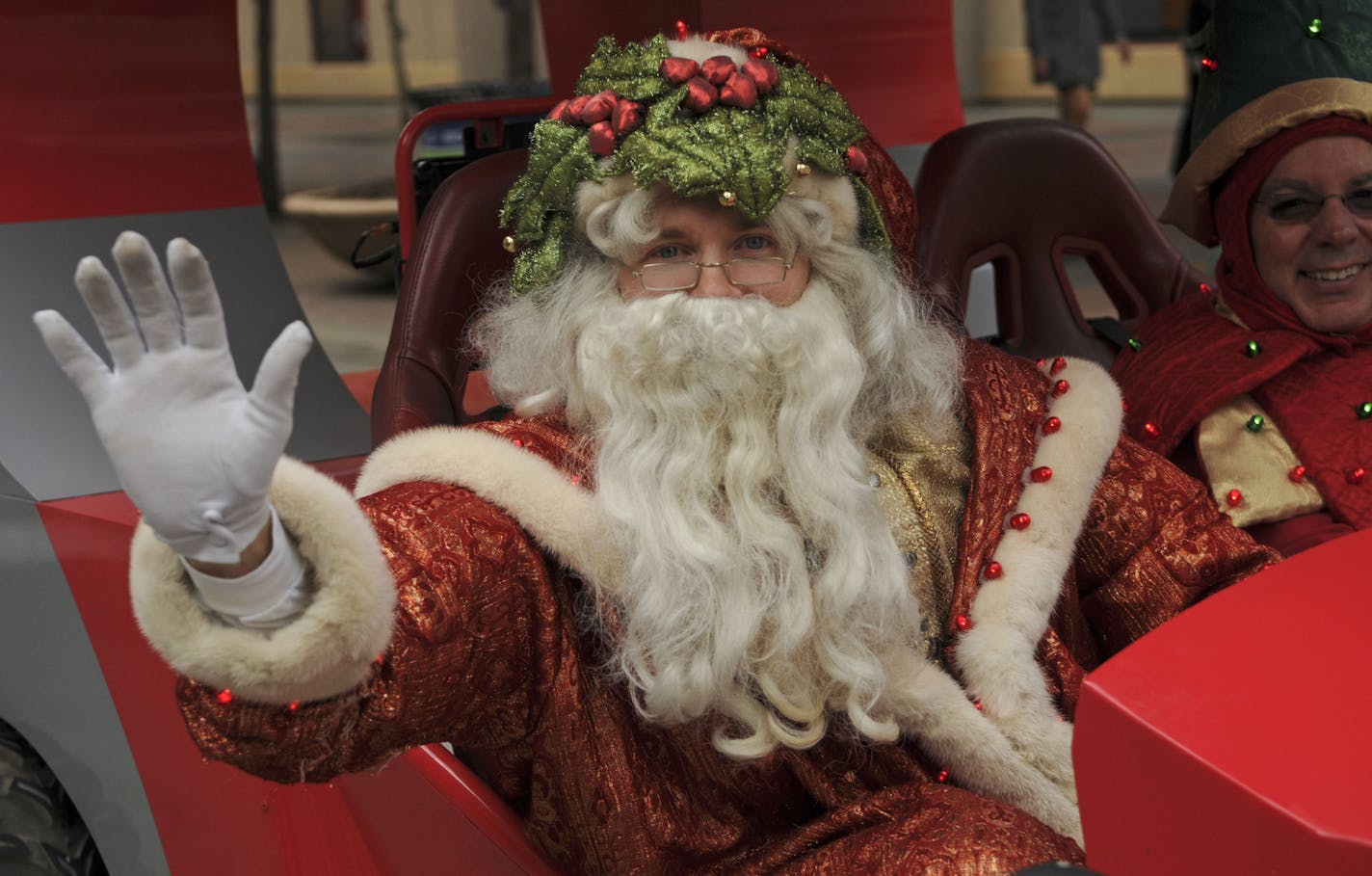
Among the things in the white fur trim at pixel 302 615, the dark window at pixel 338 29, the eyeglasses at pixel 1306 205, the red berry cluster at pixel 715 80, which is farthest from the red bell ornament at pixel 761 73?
the dark window at pixel 338 29

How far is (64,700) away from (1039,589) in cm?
145

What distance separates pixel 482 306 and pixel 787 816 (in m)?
0.81

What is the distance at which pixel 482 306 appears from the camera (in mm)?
2148

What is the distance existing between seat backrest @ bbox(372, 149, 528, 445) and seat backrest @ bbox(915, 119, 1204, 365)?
0.74 m

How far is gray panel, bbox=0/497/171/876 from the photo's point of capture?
90.0 inches

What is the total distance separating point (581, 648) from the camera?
1.72 meters

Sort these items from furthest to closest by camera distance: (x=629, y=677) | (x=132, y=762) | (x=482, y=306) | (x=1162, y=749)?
(x=132, y=762) → (x=482, y=306) → (x=629, y=677) → (x=1162, y=749)

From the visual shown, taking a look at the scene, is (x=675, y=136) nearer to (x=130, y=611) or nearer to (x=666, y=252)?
(x=666, y=252)

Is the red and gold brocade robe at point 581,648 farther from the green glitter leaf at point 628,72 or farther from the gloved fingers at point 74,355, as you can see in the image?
the green glitter leaf at point 628,72

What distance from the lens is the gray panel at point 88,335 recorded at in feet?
7.69

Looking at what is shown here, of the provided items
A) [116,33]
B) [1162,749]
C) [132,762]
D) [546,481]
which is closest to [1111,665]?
[1162,749]

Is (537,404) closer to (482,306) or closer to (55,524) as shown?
(482,306)

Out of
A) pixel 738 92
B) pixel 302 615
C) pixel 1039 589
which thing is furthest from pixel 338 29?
pixel 302 615

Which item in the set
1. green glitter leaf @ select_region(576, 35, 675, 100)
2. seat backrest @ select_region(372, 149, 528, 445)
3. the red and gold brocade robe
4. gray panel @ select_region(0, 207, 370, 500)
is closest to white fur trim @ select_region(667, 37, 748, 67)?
green glitter leaf @ select_region(576, 35, 675, 100)
